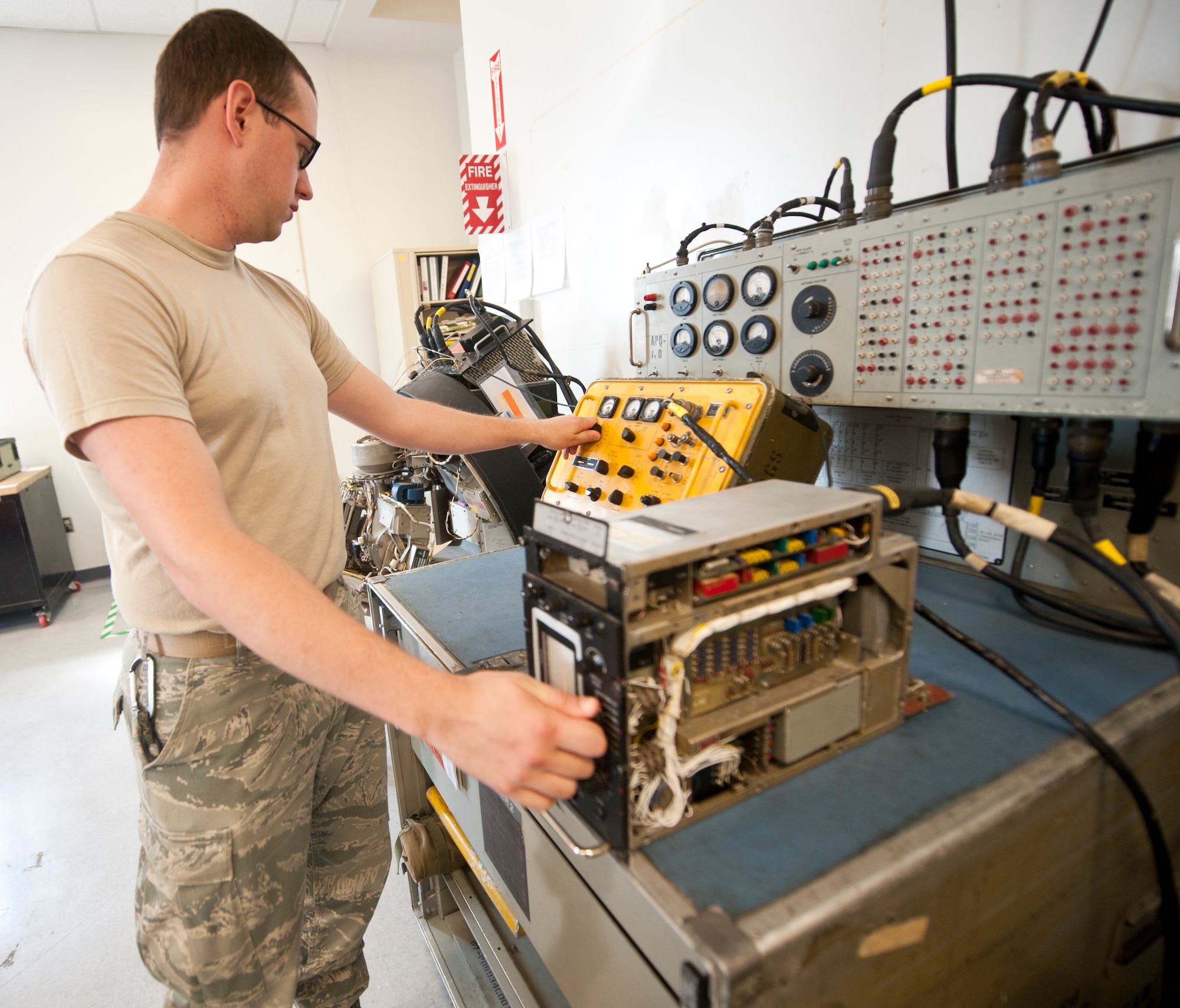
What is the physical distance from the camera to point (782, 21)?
1.59 metres

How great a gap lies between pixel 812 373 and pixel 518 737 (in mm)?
942

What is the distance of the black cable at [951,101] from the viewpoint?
45.7 inches

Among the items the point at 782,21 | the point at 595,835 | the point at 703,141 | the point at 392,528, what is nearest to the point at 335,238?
the point at 392,528

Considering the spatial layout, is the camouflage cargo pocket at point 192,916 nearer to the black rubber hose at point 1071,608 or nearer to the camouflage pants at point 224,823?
the camouflage pants at point 224,823

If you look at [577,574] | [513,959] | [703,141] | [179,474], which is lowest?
[513,959]

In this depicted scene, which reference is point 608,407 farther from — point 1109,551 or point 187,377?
point 1109,551

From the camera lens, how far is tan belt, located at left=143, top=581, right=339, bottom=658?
3.01ft

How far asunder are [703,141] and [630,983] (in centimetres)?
199

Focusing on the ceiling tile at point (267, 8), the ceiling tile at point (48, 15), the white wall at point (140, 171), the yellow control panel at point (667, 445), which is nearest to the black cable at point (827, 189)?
the yellow control panel at point (667, 445)

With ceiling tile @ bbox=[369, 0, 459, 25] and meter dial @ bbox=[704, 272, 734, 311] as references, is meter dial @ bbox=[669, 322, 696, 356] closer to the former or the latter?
meter dial @ bbox=[704, 272, 734, 311]

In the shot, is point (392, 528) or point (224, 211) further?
point (392, 528)

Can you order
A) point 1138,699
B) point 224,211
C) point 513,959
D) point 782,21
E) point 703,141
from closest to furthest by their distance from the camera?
point 1138,699
point 224,211
point 513,959
point 782,21
point 703,141

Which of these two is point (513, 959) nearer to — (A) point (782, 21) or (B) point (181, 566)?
(B) point (181, 566)

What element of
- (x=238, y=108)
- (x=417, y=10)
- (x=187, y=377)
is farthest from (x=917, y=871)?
(x=417, y=10)
